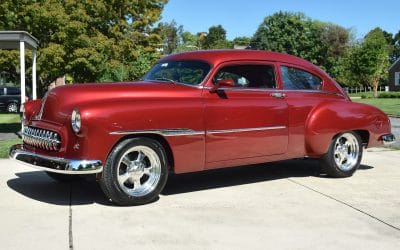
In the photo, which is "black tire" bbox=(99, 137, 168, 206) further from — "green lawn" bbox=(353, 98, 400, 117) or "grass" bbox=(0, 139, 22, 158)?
"green lawn" bbox=(353, 98, 400, 117)

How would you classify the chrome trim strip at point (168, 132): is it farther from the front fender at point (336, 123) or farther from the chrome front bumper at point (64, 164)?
the front fender at point (336, 123)

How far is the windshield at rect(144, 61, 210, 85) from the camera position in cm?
693

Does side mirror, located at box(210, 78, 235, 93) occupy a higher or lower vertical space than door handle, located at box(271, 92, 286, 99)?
higher

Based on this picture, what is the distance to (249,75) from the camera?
24.4 ft

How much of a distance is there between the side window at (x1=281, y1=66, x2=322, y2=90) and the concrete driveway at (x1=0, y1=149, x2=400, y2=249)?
134 centimetres

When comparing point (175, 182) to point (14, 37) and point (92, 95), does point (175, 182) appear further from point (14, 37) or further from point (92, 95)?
point (14, 37)

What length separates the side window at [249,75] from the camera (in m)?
7.12

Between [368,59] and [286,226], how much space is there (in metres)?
54.2

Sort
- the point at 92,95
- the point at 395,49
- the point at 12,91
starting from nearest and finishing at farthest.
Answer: the point at 92,95, the point at 12,91, the point at 395,49

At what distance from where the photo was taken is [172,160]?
257 inches

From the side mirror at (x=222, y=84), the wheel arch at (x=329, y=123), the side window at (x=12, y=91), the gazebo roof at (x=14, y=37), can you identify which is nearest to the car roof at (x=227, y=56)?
the side mirror at (x=222, y=84)

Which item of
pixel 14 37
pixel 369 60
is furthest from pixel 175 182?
pixel 369 60

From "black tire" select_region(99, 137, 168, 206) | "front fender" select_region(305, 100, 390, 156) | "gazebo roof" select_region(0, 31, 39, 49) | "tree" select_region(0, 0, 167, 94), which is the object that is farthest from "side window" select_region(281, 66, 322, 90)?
"tree" select_region(0, 0, 167, 94)

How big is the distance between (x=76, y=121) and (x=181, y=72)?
1783 mm
